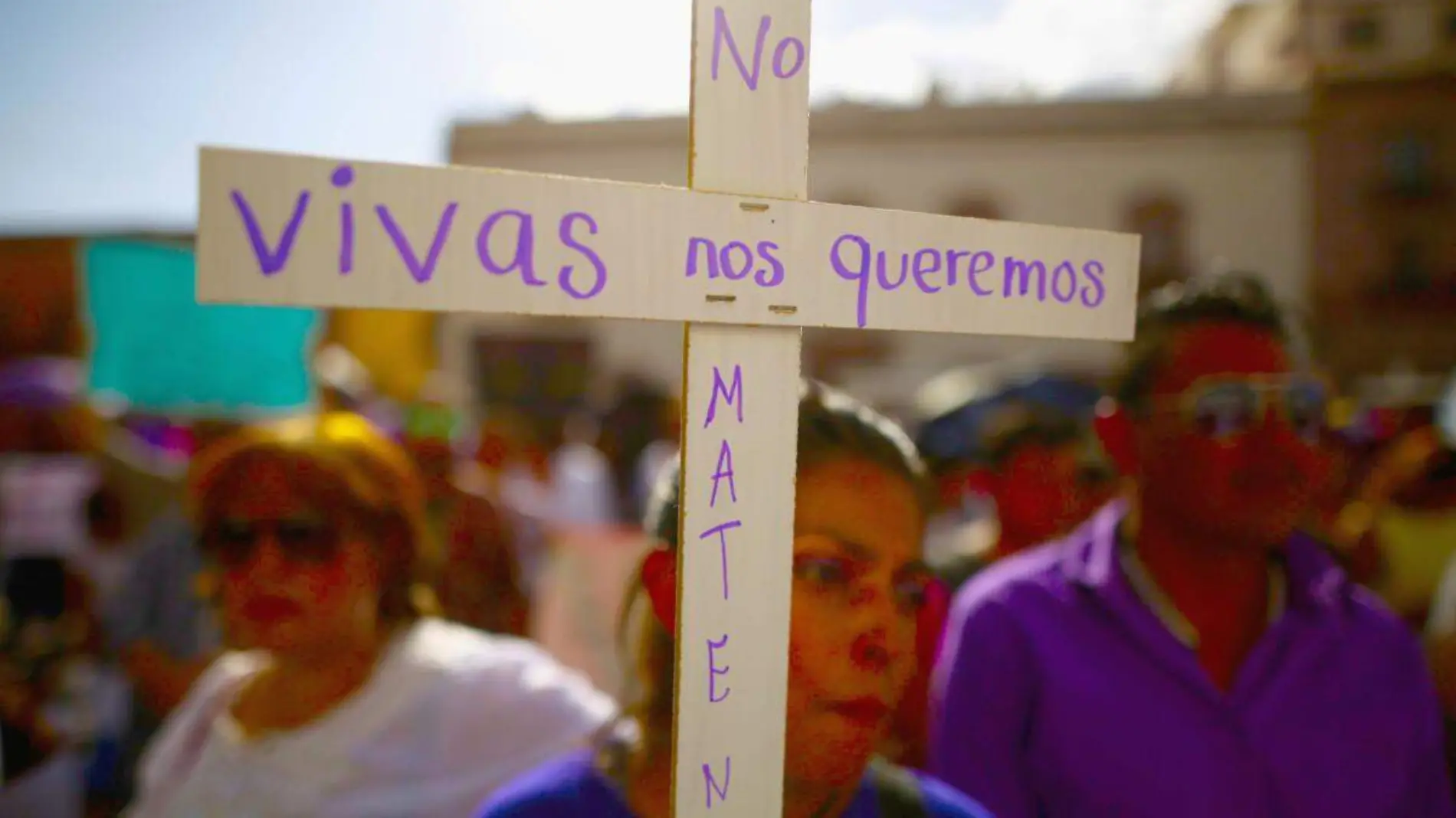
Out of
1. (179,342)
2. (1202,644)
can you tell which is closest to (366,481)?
(1202,644)

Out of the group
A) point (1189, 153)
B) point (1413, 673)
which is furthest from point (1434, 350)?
point (1413, 673)

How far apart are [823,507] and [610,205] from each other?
0.31 meters

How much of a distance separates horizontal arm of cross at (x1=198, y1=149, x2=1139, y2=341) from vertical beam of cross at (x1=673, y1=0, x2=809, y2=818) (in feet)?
0.07

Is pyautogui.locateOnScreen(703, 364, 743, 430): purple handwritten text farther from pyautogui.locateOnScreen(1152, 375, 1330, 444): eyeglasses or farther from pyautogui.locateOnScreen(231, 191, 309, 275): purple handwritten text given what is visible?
pyautogui.locateOnScreen(1152, 375, 1330, 444): eyeglasses

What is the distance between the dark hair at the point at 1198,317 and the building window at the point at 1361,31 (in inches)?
684

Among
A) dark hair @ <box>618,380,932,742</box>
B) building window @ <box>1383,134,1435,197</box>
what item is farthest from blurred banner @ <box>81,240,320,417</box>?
building window @ <box>1383,134,1435,197</box>

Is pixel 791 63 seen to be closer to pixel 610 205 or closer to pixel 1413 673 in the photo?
pixel 610 205

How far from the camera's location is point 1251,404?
130cm

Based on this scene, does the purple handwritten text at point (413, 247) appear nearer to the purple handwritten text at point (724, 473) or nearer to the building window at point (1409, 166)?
the purple handwritten text at point (724, 473)

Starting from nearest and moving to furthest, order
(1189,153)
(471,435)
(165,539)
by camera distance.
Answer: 1. (165,539)
2. (471,435)
3. (1189,153)

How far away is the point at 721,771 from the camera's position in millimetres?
781

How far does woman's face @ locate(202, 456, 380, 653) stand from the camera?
1.40 meters

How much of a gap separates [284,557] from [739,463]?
0.91 metres

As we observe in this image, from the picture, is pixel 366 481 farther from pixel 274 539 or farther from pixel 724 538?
pixel 724 538
